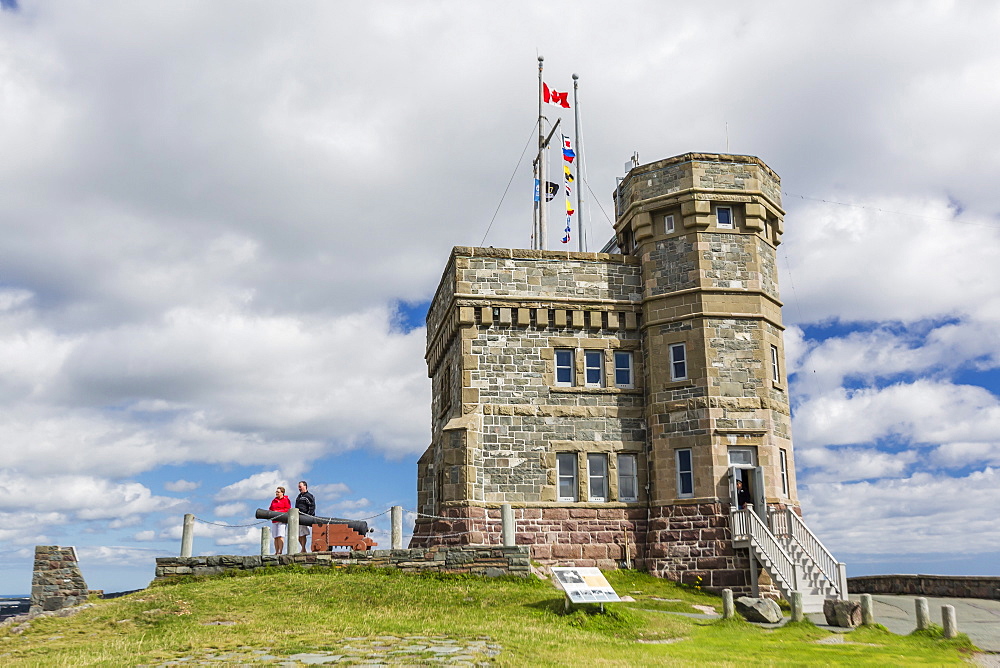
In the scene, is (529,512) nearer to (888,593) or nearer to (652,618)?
(652,618)

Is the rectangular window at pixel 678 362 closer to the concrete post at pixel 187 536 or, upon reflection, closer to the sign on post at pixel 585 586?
the sign on post at pixel 585 586

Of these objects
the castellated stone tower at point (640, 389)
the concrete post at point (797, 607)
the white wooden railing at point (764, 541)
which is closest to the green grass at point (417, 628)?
the concrete post at point (797, 607)

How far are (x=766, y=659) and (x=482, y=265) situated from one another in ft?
49.7

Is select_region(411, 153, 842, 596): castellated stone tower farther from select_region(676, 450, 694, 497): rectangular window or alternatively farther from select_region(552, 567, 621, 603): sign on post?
select_region(552, 567, 621, 603): sign on post

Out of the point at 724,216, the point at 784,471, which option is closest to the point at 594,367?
A: the point at 724,216

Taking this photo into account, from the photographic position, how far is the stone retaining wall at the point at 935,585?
25.5 m

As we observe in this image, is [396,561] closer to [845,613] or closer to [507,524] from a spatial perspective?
[507,524]

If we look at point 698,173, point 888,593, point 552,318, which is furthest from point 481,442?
point 888,593

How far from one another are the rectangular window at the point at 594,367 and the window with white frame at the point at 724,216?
5.23 metres

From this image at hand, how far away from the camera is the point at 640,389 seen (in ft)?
86.0

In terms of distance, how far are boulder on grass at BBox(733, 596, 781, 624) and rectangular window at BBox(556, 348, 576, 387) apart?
30.9 feet

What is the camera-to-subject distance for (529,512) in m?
24.7

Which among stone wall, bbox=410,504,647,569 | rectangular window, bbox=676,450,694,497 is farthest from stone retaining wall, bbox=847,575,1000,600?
stone wall, bbox=410,504,647,569

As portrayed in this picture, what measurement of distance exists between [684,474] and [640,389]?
2.88 m
